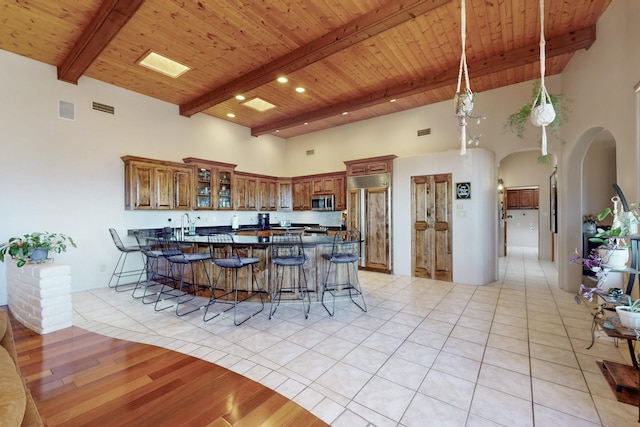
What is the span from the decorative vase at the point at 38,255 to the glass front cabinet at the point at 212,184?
113 inches

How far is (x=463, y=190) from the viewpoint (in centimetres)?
520

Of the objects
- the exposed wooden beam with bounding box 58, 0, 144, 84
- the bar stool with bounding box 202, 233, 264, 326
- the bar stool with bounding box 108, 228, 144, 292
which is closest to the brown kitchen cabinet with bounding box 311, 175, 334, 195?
the bar stool with bounding box 202, 233, 264, 326

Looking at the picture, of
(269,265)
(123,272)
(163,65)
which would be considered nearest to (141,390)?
(269,265)

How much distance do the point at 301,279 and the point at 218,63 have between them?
12.0 ft

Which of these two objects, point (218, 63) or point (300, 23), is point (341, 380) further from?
point (218, 63)

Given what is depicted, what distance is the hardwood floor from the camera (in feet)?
5.86

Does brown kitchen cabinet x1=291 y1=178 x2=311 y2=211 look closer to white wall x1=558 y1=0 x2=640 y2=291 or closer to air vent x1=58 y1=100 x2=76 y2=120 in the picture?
air vent x1=58 y1=100 x2=76 y2=120

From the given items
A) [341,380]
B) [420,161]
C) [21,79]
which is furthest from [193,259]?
[420,161]

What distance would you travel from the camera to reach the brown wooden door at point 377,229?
604 centimetres

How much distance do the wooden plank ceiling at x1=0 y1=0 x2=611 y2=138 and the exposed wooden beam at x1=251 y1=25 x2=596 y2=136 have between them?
15mm

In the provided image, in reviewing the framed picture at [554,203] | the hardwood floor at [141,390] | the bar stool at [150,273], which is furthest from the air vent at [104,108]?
the framed picture at [554,203]

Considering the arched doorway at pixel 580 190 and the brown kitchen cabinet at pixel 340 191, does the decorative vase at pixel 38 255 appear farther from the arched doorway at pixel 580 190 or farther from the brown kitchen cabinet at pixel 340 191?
the arched doorway at pixel 580 190

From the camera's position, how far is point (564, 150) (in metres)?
4.58

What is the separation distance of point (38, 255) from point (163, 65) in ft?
10.9
